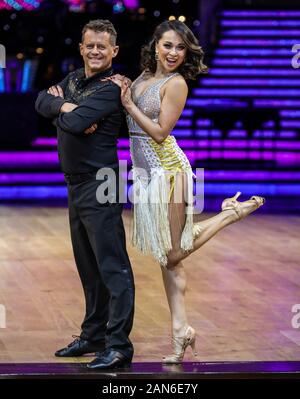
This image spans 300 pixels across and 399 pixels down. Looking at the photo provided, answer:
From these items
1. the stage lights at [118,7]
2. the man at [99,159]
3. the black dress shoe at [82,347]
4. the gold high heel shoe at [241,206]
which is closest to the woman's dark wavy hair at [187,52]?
the man at [99,159]

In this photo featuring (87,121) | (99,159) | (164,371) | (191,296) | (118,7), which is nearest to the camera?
(164,371)

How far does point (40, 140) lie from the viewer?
1075 centimetres

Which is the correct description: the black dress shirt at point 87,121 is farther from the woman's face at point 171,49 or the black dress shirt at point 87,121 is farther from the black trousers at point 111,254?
the woman's face at point 171,49

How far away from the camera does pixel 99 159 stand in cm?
409

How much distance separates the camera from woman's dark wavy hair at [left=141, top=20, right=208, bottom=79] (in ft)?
13.6

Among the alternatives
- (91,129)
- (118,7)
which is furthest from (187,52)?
(118,7)

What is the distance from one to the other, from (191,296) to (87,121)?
213 cm

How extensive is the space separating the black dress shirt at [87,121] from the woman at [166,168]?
8 cm

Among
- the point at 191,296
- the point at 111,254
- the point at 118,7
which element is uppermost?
the point at 118,7

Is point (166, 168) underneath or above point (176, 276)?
above

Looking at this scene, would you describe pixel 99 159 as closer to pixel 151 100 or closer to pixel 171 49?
pixel 151 100

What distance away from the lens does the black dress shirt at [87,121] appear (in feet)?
13.0
